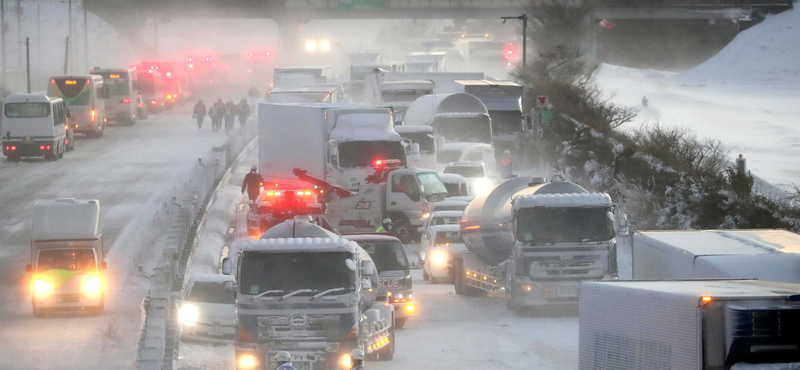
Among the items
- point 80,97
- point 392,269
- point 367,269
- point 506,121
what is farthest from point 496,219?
point 80,97

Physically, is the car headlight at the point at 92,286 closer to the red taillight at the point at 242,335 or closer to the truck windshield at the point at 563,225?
the truck windshield at the point at 563,225

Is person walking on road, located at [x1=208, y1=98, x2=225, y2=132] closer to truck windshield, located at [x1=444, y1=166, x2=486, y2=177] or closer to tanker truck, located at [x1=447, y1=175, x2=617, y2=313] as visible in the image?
truck windshield, located at [x1=444, y1=166, x2=486, y2=177]

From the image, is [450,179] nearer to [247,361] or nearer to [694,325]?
[247,361]

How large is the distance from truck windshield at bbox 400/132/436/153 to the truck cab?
18715mm

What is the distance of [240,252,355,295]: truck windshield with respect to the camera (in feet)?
47.4

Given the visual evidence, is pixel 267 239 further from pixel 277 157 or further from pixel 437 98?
pixel 437 98

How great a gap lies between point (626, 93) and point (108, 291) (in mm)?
65499

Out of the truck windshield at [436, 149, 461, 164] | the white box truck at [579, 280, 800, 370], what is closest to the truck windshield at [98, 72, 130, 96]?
the truck windshield at [436, 149, 461, 164]

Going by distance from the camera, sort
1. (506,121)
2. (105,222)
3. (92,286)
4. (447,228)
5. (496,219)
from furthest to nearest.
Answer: (506,121) < (105,222) < (447,228) < (496,219) < (92,286)

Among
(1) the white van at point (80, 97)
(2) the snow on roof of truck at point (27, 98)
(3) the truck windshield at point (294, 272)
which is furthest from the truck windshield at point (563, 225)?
(1) the white van at point (80, 97)

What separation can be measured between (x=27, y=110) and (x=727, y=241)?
36126 mm

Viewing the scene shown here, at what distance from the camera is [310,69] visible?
214 feet

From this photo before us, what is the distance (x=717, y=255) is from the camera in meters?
14.0

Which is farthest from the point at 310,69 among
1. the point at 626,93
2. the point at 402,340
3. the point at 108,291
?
the point at 402,340
